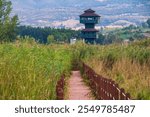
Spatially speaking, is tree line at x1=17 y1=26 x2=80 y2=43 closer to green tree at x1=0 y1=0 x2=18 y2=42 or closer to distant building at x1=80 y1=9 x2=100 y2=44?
distant building at x1=80 y1=9 x2=100 y2=44

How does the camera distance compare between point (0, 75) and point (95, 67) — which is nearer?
point (0, 75)

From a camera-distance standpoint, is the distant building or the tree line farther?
the tree line

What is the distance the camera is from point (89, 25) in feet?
240

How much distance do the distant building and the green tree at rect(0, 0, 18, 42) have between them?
33.3 feet

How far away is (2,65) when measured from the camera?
957cm

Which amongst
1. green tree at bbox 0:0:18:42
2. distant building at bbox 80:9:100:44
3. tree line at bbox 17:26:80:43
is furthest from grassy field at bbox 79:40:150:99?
tree line at bbox 17:26:80:43

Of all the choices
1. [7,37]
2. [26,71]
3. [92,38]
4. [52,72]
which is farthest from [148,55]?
[92,38]

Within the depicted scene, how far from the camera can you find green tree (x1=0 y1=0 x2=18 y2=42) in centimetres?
6180

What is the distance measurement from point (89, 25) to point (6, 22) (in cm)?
1406

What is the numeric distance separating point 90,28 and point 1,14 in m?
13.3

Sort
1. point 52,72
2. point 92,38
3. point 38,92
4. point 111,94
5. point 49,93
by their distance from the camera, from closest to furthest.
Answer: point 38,92 < point 49,93 < point 111,94 < point 52,72 < point 92,38

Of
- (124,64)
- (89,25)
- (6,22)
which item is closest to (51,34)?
(89,25)

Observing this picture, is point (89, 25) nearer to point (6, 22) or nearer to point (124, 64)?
point (6, 22)

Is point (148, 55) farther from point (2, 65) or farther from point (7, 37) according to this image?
point (7, 37)
